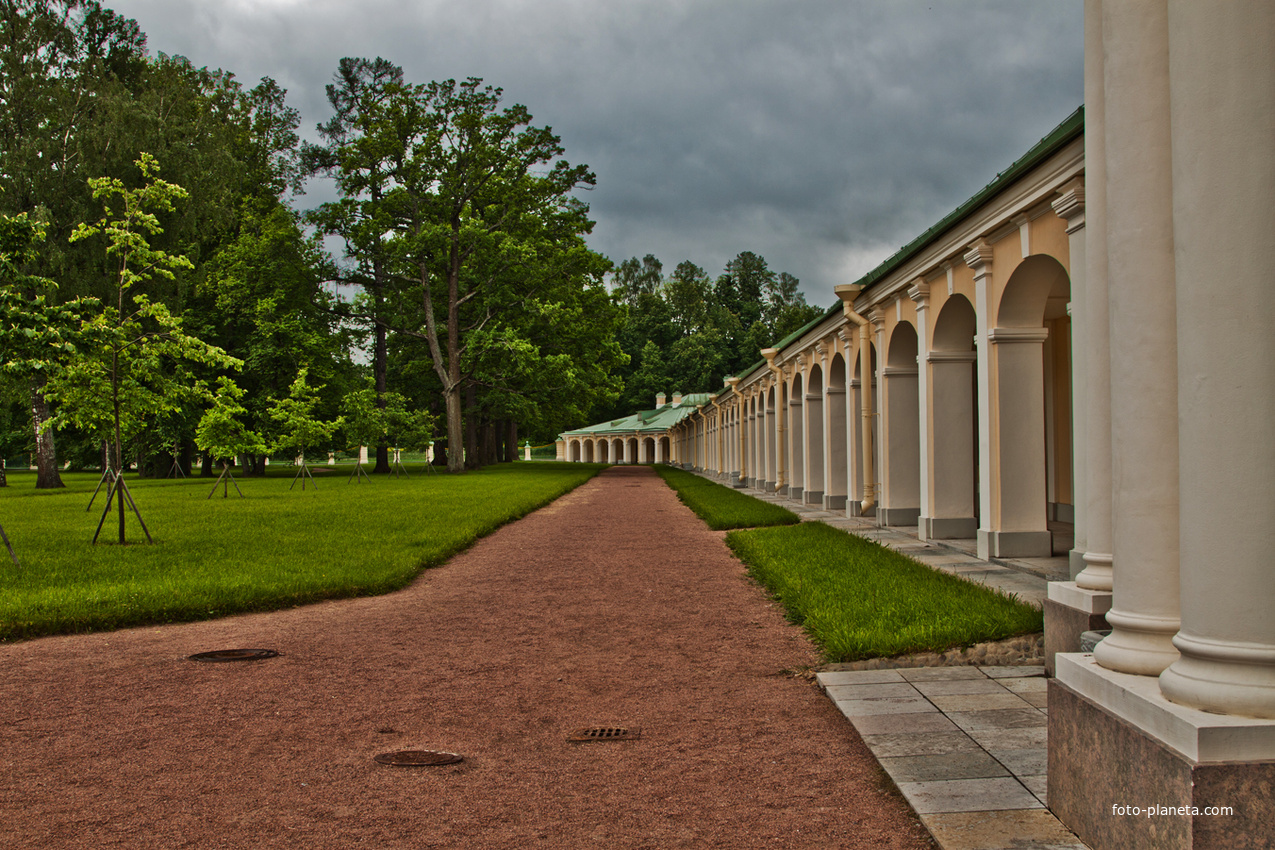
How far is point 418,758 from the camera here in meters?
3.96

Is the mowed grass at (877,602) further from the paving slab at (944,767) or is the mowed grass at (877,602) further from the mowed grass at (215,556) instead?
the mowed grass at (215,556)

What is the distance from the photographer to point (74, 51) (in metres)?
28.3

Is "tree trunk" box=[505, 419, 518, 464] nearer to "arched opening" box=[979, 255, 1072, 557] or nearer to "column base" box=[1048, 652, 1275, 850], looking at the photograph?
"arched opening" box=[979, 255, 1072, 557]

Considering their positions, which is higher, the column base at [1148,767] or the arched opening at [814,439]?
the arched opening at [814,439]

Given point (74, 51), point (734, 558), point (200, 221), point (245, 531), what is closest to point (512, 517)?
point (245, 531)

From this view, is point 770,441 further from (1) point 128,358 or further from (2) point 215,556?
(2) point 215,556

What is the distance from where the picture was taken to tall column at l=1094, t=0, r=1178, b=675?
3018 millimetres

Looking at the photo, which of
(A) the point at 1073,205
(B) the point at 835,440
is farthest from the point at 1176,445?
(B) the point at 835,440

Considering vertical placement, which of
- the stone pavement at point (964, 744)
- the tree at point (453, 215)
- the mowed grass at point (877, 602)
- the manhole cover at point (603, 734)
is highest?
the tree at point (453, 215)

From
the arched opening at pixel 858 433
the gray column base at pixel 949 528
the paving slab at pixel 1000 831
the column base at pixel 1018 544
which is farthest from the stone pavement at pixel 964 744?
the arched opening at pixel 858 433

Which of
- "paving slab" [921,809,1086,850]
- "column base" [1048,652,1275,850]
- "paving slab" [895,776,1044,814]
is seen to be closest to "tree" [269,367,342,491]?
"paving slab" [895,776,1044,814]

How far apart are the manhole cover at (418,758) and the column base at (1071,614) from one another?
2.80m

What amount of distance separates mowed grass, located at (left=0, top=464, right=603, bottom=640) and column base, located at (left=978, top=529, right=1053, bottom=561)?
6.61 metres

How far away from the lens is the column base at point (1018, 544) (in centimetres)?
1023
